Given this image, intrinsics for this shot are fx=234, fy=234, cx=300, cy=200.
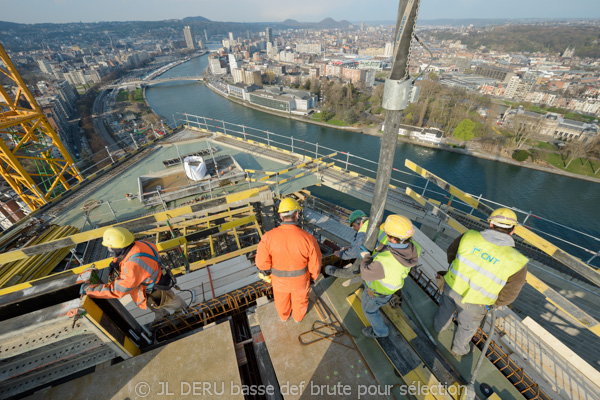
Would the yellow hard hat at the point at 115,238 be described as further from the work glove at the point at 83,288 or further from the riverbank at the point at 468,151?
the riverbank at the point at 468,151

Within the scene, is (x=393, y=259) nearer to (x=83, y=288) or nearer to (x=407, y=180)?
(x=83, y=288)

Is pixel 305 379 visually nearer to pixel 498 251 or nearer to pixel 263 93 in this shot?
pixel 498 251

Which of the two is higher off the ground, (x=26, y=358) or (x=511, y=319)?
(x=26, y=358)

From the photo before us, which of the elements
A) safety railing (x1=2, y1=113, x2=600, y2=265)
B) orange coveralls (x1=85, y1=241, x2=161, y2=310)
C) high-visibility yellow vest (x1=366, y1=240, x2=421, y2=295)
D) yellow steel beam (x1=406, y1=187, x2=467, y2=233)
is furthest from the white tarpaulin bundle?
high-visibility yellow vest (x1=366, y1=240, x2=421, y2=295)

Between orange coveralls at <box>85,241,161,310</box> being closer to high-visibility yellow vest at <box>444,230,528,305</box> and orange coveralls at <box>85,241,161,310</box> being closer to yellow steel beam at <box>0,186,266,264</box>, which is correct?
yellow steel beam at <box>0,186,266,264</box>

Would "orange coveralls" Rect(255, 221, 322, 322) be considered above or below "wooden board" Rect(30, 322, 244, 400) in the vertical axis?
above

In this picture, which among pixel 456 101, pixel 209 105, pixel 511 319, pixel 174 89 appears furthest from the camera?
pixel 174 89

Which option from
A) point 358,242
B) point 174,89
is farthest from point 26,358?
point 174,89
